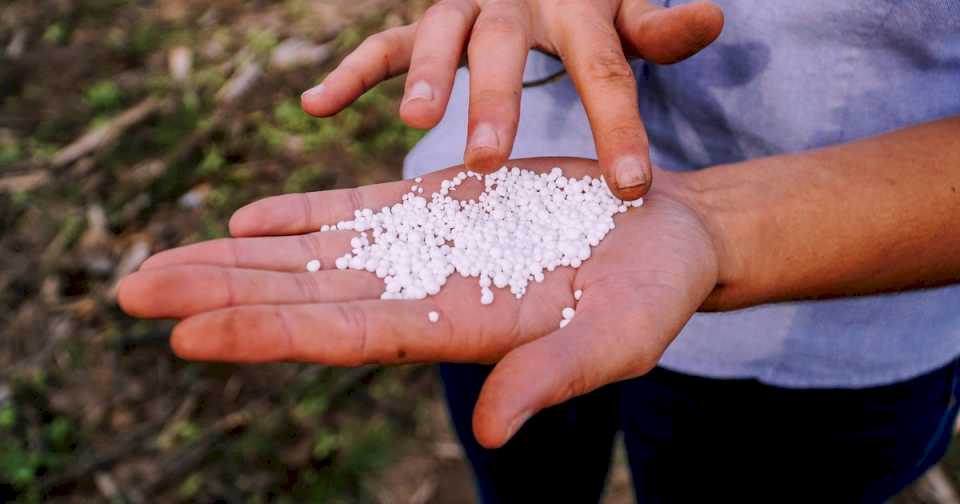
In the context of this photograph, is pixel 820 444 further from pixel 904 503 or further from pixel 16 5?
pixel 16 5

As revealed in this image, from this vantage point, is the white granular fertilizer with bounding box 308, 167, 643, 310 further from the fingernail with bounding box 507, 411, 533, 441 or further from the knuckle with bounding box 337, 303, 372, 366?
the fingernail with bounding box 507, 411, 533, 441

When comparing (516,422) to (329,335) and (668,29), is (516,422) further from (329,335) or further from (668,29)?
(668,29)

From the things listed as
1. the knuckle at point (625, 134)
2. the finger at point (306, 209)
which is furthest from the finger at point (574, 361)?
the finger at point (306, 209)

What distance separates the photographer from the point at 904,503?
231 centimetres

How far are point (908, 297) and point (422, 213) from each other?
82 centimetres

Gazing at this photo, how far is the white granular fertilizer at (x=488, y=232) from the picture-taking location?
1218 mm

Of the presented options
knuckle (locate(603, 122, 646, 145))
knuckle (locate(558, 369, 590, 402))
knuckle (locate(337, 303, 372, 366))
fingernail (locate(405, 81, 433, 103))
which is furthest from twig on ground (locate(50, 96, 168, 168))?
knuckle (locate(558, 369, 590, 402))

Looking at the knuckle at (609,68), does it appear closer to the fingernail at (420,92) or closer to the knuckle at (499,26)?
the knuckle at (499,26)

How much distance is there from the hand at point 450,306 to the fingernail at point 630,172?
0.11 metres

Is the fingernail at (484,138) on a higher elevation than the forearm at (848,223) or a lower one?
higher

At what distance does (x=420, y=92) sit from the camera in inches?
44.4

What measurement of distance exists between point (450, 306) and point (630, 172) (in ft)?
1.09

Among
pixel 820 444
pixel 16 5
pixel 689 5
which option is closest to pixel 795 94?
pixel 689 5

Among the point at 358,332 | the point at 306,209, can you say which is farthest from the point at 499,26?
the point at 358,332
